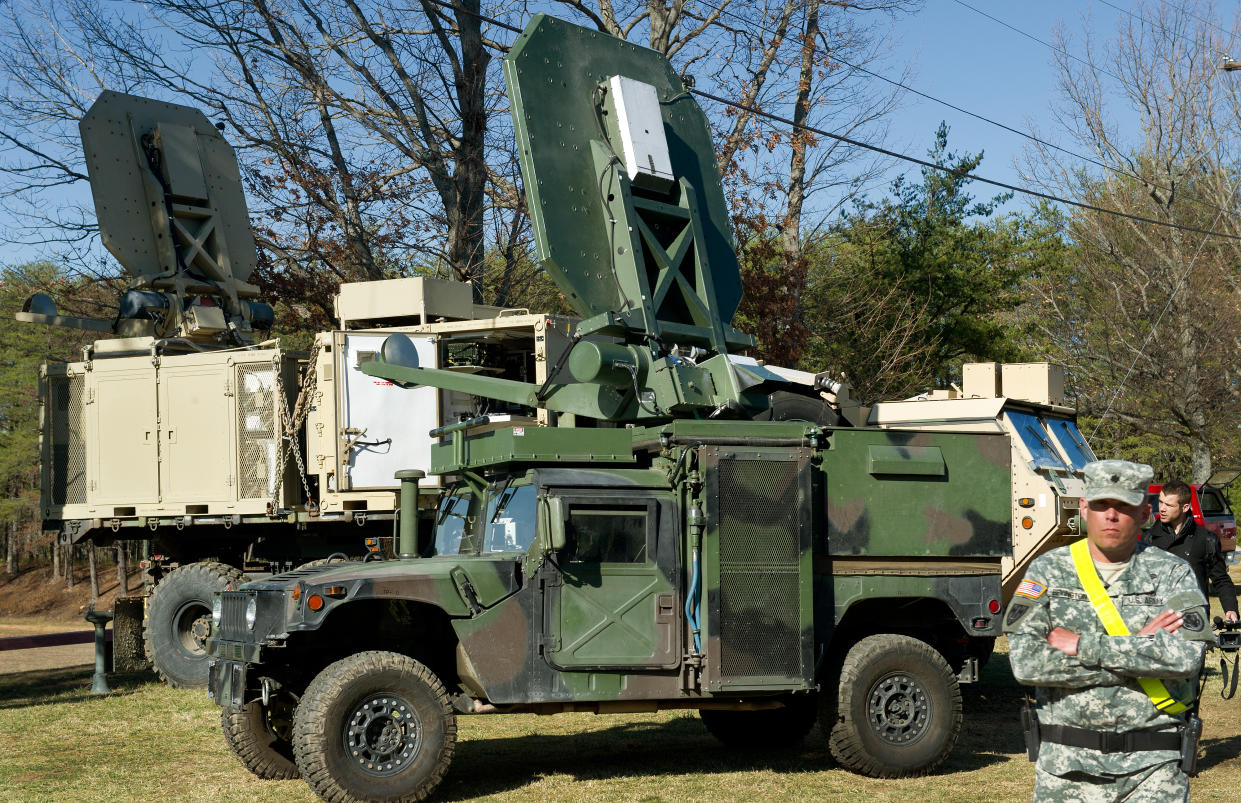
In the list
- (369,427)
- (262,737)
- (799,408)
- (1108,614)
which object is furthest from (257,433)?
(1108,614)

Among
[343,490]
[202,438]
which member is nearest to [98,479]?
[202,438]

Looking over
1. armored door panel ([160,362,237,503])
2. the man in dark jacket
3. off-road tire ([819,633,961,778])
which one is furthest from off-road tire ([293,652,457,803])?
armored door panel ([160,362,237,503])

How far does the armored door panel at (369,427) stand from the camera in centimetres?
1313

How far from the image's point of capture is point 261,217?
19250mm

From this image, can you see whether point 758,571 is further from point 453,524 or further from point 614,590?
point 453,524

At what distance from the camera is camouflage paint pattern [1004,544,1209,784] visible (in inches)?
177

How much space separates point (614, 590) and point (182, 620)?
282 inches

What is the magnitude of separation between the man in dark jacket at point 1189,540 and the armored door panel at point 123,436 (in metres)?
9.55

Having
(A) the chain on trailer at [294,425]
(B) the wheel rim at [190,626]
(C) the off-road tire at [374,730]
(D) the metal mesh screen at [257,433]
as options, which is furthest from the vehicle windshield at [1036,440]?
(B) the wheel rim at [190,626]

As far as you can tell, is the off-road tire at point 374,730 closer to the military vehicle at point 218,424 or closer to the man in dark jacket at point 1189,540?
the military vehicle at point 218,424

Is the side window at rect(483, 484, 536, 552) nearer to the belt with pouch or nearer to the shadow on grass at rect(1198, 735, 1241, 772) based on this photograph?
the belt with pouch

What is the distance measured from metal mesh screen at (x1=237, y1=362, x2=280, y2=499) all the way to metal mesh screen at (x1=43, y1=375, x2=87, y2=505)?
1982 millimetres

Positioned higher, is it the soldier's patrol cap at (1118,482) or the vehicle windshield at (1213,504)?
the soldier's patrol cap at (1118,482)

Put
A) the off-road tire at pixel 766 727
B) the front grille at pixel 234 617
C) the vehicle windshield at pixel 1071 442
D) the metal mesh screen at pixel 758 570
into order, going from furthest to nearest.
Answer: the vehicle windshield at pixel 1071 442
the off-road tire at pixel 766 727
the metal mesh screen at pixel 758 570
the front grille at pixel 234 617
